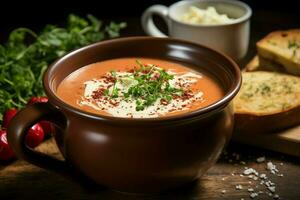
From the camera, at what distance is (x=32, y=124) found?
1.92m

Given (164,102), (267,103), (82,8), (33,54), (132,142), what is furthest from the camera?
(82,8)

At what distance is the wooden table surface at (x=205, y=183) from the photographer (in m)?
2.09

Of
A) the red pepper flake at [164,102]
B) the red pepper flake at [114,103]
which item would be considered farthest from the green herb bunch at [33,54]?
the red pepper flake at [164,102]

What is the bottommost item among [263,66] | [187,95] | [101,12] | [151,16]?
[101,12]

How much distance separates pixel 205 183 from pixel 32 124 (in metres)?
0.68

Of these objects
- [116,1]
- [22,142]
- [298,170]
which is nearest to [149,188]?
[22,142]

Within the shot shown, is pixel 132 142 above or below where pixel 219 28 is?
above

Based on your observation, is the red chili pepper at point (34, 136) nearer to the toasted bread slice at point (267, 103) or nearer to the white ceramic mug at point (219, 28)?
the toasted bread slice at point (267, 103)

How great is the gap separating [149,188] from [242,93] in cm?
80

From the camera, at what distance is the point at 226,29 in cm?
294

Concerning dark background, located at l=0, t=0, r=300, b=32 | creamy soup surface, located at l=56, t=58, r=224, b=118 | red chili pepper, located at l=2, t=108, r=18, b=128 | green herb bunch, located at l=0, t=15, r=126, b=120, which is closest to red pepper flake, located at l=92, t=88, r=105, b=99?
creamy soup surface, located at l=56, t=58, r=224, b=118

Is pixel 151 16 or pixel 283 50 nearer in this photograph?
pixel 283 50

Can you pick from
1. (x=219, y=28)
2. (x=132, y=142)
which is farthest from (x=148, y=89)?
(x=219, y=28)

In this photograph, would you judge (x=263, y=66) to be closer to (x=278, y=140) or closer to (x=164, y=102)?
(x=278, y=140)
